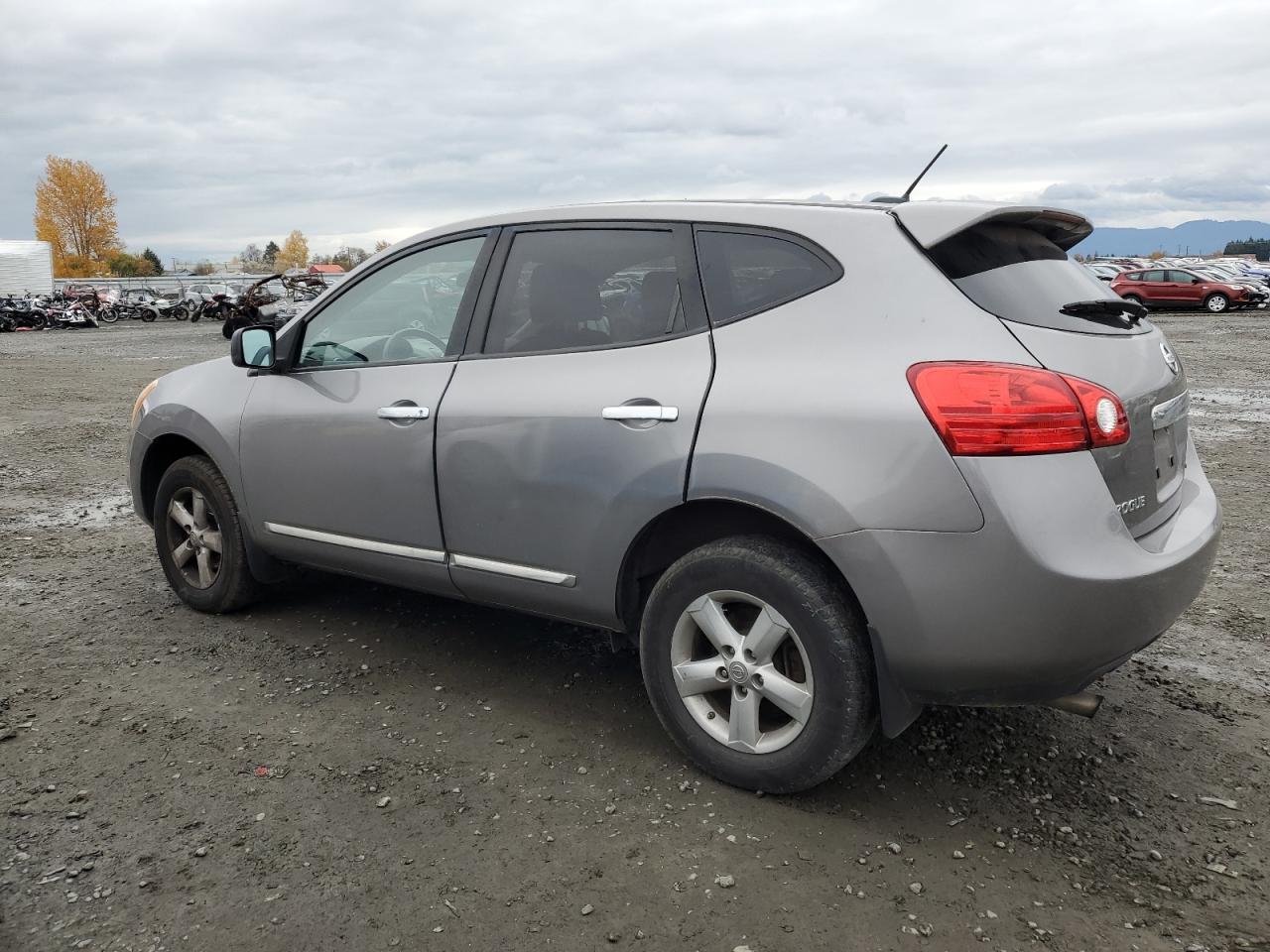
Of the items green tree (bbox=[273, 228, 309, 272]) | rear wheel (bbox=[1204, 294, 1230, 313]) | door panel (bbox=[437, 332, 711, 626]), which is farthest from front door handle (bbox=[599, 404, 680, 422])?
green tree (bbox=[273, 228, 309, 272])

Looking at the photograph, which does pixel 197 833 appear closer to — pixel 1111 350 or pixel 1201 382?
pixel 1111 350

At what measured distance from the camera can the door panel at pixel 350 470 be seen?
3.83m

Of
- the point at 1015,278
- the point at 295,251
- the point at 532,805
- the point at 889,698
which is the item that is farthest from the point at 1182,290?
the point at 295,251

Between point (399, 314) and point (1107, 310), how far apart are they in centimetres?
251

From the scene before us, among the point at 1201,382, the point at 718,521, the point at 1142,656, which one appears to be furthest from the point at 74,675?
the point at 1201,382

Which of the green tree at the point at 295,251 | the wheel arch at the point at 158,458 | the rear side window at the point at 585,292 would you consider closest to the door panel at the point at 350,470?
the rear side window at the point at 585,292

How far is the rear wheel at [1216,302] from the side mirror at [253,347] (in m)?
35.9

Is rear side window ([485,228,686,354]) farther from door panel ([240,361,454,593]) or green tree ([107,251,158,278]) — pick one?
green tree ([107,251,158,278])

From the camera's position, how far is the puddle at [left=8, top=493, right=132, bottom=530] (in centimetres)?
677

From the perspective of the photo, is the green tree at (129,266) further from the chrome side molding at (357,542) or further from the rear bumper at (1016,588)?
the rear bumper at (1016,588)

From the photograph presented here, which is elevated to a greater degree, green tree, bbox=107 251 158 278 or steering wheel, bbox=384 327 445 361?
green tree, bbox=107 251 158 278

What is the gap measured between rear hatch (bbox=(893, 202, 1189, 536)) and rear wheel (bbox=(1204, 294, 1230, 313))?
3529cm

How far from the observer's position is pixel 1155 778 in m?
3.29

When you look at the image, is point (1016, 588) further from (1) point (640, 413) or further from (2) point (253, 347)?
(2) point (253, 347)
